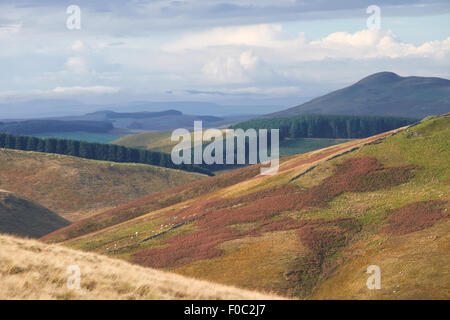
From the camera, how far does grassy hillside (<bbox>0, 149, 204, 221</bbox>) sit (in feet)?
454

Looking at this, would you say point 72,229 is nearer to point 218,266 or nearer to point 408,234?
point 218,266

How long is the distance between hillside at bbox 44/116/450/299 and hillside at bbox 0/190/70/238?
24.5 metres

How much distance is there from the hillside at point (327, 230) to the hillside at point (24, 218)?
24.5 metres

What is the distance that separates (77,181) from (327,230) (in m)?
121

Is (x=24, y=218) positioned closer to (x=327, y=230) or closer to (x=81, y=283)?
(x=327, y=230)

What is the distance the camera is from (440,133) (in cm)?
6250

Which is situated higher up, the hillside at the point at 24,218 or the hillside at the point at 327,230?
the hillside at the point at 327,230

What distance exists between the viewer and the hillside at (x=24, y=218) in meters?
88.1

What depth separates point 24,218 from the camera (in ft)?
308
